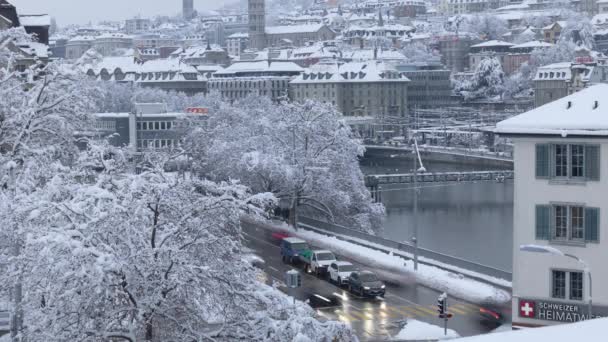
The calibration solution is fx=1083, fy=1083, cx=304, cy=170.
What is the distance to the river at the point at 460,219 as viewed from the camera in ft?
188

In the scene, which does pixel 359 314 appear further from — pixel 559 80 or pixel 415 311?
pixel 559 80

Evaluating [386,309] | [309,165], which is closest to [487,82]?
[309,165]

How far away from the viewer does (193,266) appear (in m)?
17.3

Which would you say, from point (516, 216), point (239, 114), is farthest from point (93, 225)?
point (239, 114)

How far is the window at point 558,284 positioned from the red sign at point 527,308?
1.74 ft

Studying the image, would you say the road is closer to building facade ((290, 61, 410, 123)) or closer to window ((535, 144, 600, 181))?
window ((535, 144, 600, 181))

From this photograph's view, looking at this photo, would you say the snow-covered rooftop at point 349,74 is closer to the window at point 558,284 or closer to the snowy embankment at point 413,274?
the snowy embankment at point 413,274

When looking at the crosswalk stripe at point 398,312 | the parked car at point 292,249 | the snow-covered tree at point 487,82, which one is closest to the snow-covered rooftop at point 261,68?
the snow-covered tree at point 487,82

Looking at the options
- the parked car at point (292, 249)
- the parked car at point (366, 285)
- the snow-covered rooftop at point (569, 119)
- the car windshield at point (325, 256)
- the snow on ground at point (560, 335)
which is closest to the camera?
the snow on ground at point (560, 335)

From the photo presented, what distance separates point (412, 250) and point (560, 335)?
93.6 ft

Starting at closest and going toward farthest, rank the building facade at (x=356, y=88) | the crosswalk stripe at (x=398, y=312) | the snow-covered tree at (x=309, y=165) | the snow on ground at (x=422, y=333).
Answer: the snow on ground at (x=422, y=333), the crosswalk stripe at (x=398, y=312), the snow-covered tree at (x=309, y=165), the building facade at (x=356, y=88)

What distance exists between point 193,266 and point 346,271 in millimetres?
17159

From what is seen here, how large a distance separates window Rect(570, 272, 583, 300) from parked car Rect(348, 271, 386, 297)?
8.61 meters

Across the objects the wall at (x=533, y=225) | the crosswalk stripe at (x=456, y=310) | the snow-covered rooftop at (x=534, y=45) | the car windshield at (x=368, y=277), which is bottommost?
the crosswalk stripe at (x=456, y=310)
